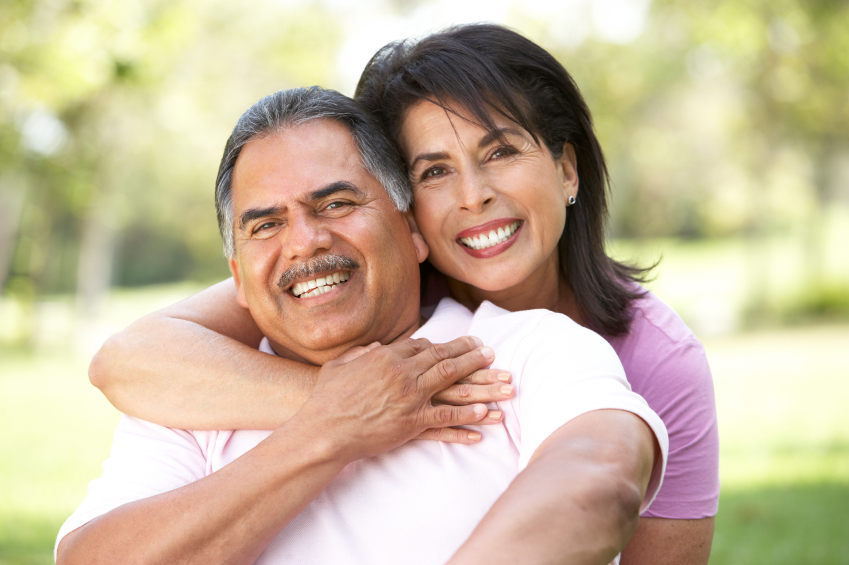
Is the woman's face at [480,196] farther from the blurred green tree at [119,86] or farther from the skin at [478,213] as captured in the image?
the blurred green tree at [119,86]

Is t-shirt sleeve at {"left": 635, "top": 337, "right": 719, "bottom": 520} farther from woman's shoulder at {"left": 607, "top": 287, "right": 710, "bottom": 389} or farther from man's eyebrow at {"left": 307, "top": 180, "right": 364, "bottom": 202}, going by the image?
man's eyebrow at {"left": 307, "top": 180, "right": 364, "bottom": 202}

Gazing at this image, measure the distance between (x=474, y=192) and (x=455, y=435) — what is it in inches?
35.8

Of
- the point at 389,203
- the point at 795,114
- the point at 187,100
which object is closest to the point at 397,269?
the point at 389,203

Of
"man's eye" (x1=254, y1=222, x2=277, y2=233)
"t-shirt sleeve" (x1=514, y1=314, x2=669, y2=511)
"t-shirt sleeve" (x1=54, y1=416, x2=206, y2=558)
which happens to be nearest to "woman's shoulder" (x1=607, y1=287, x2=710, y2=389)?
"t-shirt sleeve" (x1=514, y1=314, x2=669, y2=511)

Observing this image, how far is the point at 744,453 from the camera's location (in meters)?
7.50

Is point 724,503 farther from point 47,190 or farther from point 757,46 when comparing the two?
point 47,190

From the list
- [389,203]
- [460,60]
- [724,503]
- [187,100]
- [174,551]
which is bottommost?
[724,503]

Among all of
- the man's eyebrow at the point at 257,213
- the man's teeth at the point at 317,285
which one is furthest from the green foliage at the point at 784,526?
the man's eyebrow at the point at 257,213

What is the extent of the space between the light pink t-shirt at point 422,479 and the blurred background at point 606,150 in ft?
5.69

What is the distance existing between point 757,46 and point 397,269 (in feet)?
40.6

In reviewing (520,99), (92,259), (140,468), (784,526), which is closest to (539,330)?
(520,99)

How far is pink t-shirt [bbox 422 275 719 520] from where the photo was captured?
2650 millimetres

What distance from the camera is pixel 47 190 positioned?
18.0 meters

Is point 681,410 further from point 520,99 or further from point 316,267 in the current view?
point 316,267
